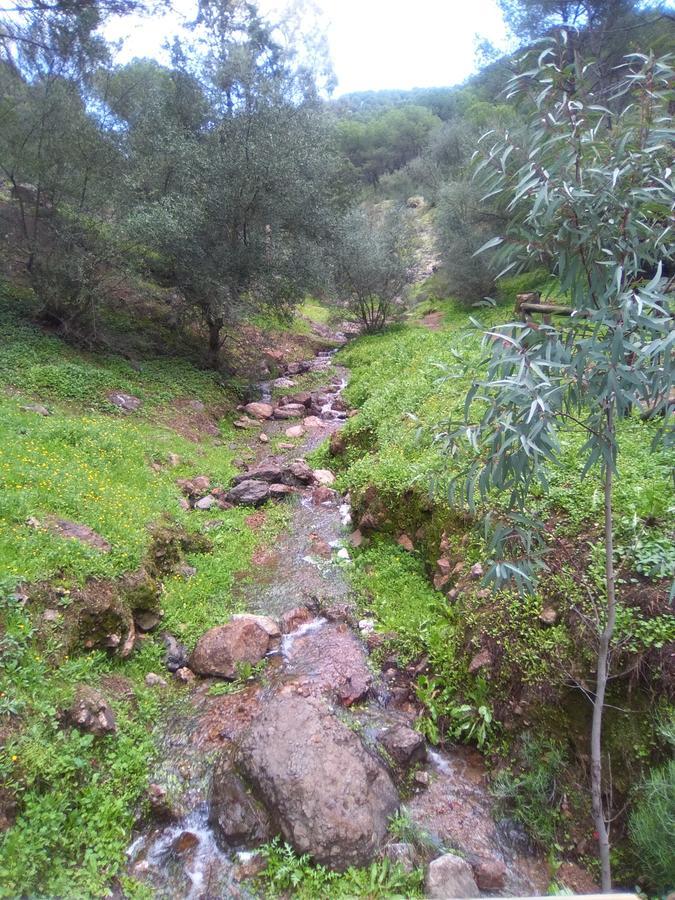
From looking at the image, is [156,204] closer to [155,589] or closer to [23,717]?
[155,589]

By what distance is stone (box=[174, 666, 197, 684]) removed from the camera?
22.8ft

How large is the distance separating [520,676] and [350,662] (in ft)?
7.81

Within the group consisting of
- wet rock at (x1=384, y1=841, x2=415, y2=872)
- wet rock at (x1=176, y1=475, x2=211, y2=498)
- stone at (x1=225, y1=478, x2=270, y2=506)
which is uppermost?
wet rock at (x1=176, y1=475, x2=211, y2=498)

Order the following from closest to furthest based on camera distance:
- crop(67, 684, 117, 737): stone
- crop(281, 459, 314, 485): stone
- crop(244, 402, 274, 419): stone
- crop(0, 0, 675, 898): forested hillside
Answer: crop(0, 0, 675, 898): forested hillside → crop(67, 684, 117, 737): stone → crop(281, 459, 314, 485): stone → crop(244, 402, 274, 419): stone

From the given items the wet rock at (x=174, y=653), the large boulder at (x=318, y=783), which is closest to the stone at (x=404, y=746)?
the large boulder at (x=318, y=783)

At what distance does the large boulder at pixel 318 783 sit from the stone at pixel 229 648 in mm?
1341

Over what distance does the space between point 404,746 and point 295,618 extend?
9.40 feet

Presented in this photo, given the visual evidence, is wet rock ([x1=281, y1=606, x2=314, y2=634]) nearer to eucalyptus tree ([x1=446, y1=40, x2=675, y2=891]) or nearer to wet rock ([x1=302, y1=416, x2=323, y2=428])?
eucalyptus tree ([x1=446, y1=40, x2=675, y2=891])

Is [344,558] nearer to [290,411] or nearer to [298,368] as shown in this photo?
[290,411]

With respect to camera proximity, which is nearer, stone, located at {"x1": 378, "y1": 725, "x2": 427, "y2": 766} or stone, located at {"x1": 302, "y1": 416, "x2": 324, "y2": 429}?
stone, located at {"x1": 378, "y1": 725, "x2": 427, "y2": 766}

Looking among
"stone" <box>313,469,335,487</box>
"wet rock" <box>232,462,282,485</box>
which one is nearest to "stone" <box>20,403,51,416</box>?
"wet rock" <box>232,462,282,485</box>

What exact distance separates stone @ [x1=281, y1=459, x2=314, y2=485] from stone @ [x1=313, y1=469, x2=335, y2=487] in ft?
0.42

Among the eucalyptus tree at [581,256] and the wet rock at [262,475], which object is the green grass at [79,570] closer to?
the wet rock at [262,475]

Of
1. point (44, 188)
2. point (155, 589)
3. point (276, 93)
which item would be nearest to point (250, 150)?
point (276, 93)
